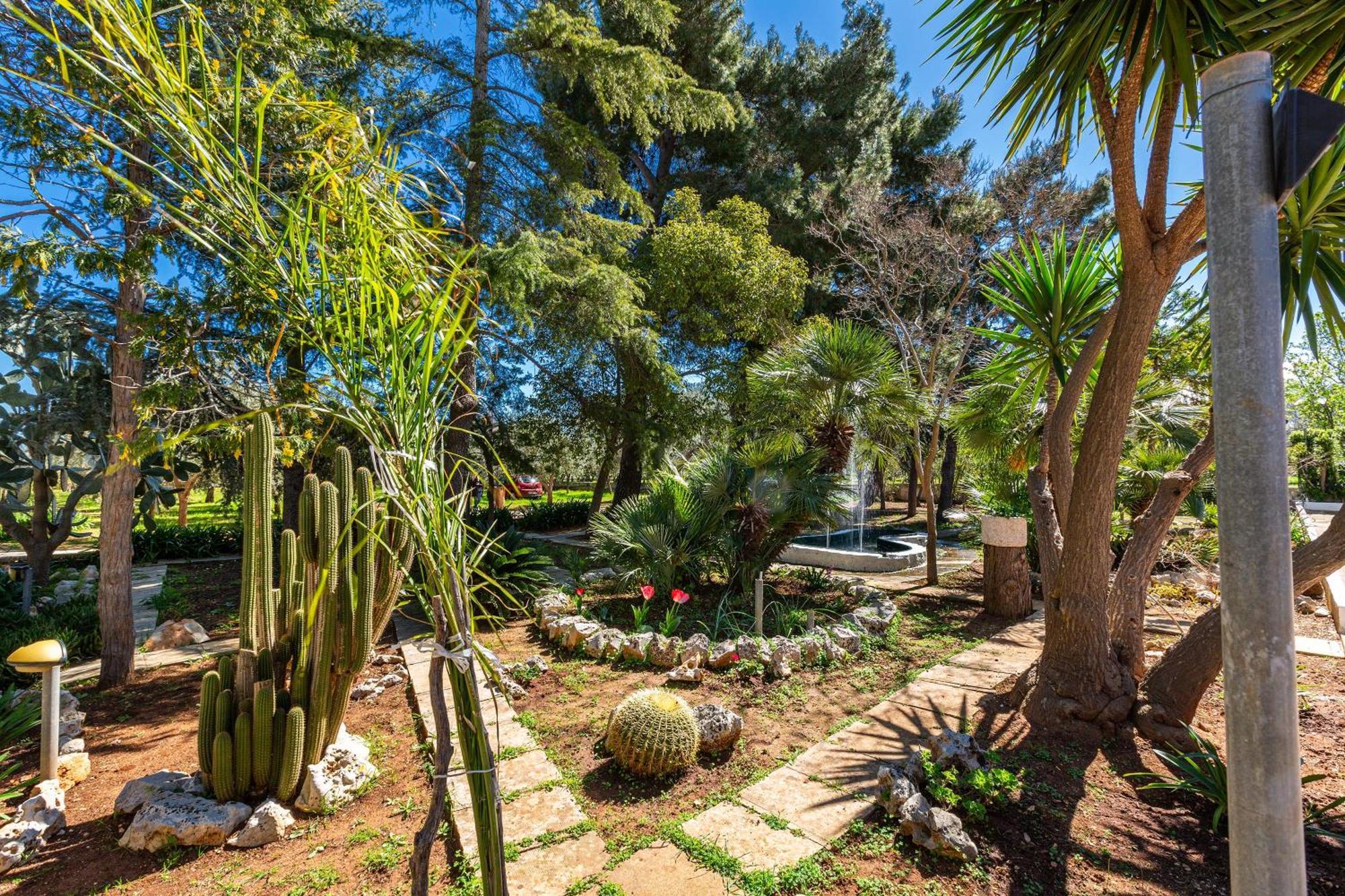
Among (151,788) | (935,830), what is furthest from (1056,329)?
(151,788)

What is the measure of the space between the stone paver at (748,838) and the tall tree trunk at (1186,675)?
253 cm

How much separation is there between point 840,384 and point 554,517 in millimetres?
12631

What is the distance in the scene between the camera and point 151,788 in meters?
3.43

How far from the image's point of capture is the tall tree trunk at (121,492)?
493 cm

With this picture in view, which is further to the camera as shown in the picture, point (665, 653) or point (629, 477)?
point (629, 477)

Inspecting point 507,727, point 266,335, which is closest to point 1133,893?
point 507,727

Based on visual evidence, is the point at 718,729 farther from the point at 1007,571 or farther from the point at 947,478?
the point at 947,478

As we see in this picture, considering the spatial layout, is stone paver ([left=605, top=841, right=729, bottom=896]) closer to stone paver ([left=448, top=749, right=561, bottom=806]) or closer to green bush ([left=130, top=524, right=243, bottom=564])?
stone paver ([left=448, top=749, right=561, bottom=806])

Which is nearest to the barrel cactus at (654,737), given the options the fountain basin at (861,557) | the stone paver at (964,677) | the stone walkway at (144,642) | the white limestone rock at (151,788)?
the white limestone rock at (151,788)

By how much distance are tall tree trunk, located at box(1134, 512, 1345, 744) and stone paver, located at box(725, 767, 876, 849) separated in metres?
2.08

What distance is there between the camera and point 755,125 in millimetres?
16172

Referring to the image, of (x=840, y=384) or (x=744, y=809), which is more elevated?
(x=840, y=384)

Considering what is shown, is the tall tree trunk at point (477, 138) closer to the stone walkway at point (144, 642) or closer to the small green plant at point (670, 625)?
the stone walkway at point (144, 642)

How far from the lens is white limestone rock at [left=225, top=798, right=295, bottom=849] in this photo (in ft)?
10.3
